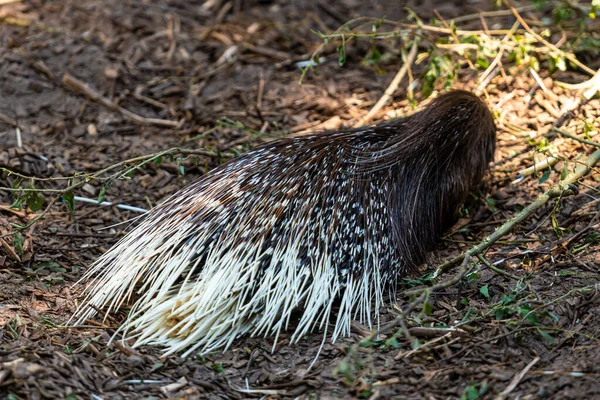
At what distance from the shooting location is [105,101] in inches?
188

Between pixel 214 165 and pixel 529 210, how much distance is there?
188 centimetres

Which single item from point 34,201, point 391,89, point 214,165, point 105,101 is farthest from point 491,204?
point 105,101

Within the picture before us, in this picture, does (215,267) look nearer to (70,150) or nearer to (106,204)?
(106,204)

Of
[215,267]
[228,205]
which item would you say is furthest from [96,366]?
[228,205]

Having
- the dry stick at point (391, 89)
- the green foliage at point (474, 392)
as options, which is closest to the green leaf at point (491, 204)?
the dry stick at point (391, 89)

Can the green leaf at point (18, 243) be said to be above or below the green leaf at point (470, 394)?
above

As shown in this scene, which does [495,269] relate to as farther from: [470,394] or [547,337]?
[470,394]

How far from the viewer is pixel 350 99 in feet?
15.9

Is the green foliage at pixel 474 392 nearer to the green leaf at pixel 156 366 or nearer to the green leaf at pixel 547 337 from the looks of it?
the green leaf at pixel 547 337

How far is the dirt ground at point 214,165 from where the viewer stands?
263 cm

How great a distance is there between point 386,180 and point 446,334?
0.93 meters

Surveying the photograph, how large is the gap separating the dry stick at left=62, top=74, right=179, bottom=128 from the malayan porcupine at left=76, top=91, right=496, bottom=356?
136 centimetres

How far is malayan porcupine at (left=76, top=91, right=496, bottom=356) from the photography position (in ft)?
9.53

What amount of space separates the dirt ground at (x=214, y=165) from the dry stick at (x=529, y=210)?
0.35 feet
